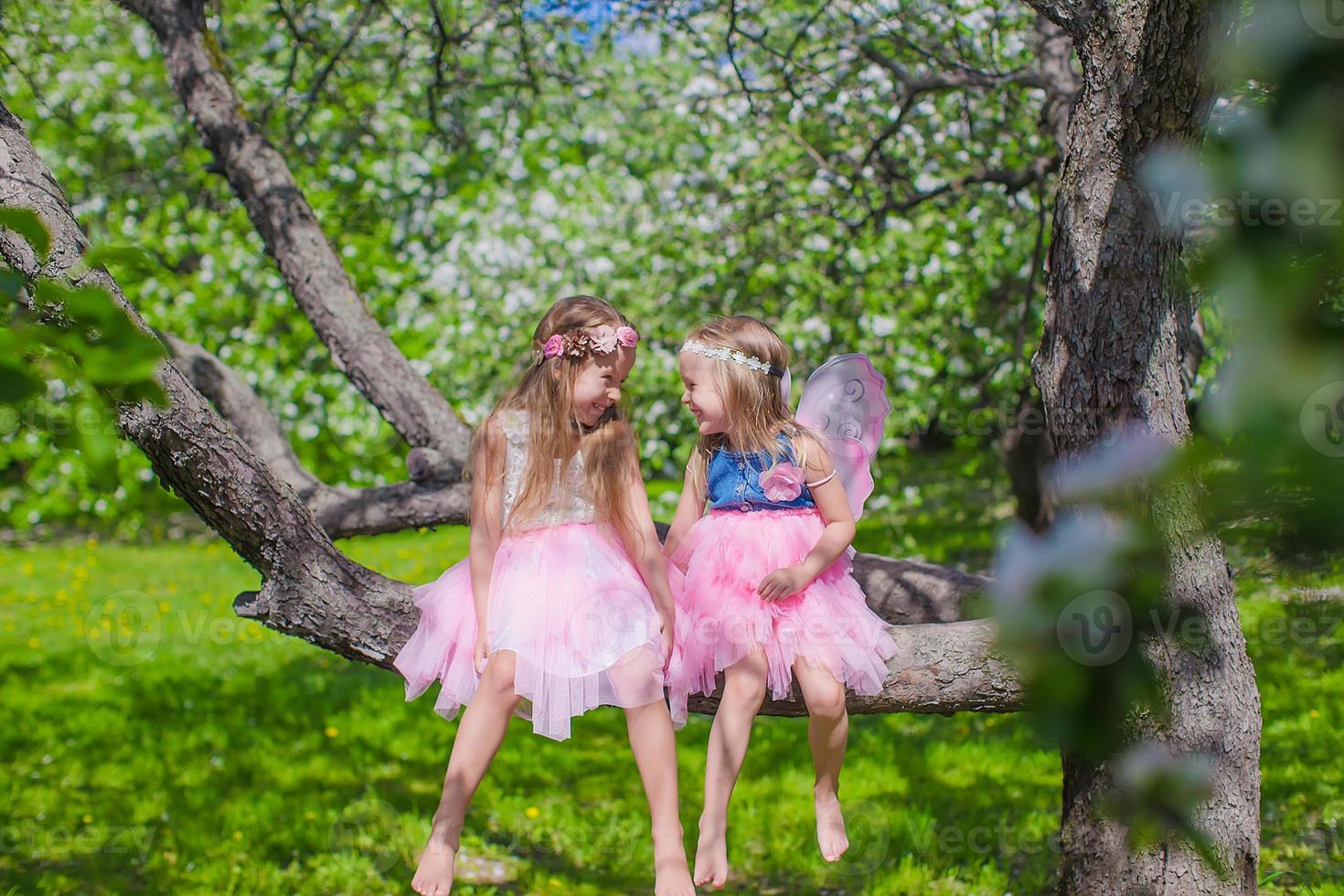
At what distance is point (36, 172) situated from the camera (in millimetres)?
2236

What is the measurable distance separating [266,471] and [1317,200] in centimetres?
224

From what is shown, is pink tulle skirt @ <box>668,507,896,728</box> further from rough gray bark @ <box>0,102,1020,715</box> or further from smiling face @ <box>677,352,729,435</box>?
smiling face @ <box>677,352,729,435</box>

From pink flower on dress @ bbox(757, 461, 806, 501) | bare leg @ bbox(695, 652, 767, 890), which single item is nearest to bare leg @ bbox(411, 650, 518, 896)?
bare leg @ bbox(695, 652, 767, 890)

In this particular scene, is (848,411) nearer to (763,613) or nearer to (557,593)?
(763,613)

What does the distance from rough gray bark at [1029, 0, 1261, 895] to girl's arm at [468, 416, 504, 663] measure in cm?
130

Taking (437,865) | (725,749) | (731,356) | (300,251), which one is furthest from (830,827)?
(300,251)

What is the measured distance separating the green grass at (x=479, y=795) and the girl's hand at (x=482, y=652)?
4.37 ft

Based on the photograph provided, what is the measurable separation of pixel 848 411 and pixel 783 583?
55 centimetres

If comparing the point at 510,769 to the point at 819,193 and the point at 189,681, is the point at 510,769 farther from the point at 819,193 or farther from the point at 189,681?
the point at 819,193

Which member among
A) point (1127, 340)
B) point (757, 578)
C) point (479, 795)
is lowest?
point (479, 795)

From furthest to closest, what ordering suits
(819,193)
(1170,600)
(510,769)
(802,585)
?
(819,193) < (510,769) < (802,585) < (1170,600)

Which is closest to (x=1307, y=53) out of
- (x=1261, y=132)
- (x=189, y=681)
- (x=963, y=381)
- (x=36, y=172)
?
(x=1261, y=132)

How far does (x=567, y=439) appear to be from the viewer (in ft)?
9.16

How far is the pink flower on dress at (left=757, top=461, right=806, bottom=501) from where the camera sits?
2.78m
